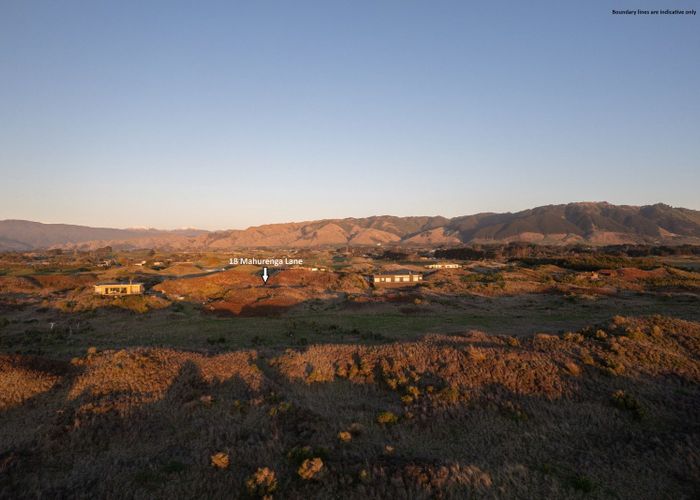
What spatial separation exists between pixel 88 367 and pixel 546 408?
17.4 m

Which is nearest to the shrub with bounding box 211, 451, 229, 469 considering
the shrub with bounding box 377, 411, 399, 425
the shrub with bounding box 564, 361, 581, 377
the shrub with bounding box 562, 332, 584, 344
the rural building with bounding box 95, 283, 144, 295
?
the shrub with bounding box 377, 411, 399, 425

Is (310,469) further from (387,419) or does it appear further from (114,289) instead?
(114,289)

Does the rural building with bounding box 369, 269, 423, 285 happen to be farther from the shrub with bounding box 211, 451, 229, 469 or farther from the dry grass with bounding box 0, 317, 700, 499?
the shrub with bounding box 211, 451, 229, 469

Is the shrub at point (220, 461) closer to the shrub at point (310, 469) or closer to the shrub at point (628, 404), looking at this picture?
the shrub at point (310, 469)

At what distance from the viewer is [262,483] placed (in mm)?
9500

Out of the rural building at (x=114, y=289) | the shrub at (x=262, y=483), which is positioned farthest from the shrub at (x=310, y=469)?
the rural building at (x=114, y=289)

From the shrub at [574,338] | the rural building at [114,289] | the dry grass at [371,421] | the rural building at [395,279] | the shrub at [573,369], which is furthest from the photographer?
the rural building at [395,279]

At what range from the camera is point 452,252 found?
126688 mm

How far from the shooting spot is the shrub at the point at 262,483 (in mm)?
9328

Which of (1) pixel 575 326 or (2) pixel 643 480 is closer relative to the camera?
(2) pixel 643 480

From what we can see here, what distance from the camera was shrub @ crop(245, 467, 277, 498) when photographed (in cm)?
933

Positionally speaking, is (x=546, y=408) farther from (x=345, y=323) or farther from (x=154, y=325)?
(x=154, y=325)

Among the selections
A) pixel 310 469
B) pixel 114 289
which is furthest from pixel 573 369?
pixel 114 289

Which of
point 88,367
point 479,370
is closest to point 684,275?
point 479,370
